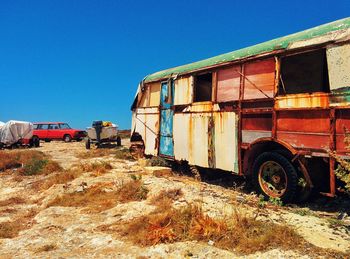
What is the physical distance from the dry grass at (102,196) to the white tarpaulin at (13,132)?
2049cm

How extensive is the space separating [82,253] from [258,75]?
5.17 metres

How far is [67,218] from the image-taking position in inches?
287

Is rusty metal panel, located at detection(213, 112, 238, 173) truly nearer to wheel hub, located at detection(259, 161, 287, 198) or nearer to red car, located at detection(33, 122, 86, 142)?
wheel hub, located at detection(259, 161, 287, 198)

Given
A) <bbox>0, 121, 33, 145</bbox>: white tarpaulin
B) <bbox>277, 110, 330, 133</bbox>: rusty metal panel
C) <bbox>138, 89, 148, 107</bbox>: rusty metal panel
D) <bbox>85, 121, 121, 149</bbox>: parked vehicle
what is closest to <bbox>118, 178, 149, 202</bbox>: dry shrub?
<bbox>277, 110, 330, 133</bbox>: rusty metal panel

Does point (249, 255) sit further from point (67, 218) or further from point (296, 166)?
point (67, 218)

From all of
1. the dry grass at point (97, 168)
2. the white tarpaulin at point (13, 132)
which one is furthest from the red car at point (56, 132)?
the dry grass at point (97, 168)

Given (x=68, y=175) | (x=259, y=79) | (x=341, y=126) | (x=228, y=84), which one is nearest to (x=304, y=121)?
(x=341, y=126)

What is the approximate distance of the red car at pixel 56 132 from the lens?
32.7 meters

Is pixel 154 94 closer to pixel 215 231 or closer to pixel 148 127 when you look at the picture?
pixel 148 127

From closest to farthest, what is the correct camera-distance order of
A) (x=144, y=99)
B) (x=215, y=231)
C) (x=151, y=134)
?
(x=215, y=231), (x=151, y=134), (x=144, y=99)

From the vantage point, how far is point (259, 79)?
782cm

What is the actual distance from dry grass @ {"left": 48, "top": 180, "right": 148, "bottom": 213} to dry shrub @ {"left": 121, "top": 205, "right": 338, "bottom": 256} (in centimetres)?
185

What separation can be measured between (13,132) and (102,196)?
21.5m

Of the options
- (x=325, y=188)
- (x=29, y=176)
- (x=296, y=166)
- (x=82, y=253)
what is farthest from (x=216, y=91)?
(x=29, y=176)
